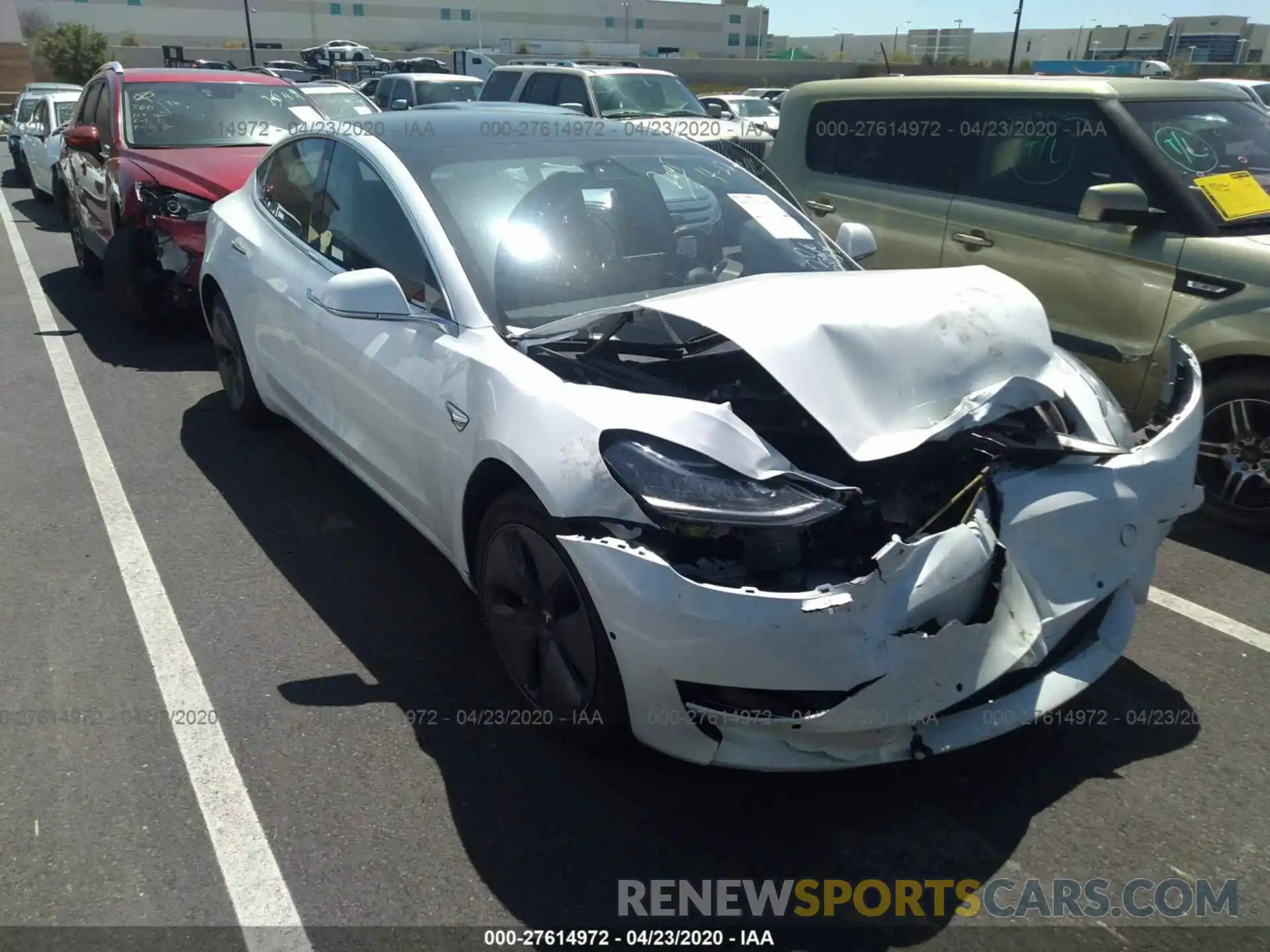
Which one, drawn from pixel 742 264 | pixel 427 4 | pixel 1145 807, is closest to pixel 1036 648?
pixel 1145 807

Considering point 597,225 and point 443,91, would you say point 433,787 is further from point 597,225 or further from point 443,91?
point 443,91

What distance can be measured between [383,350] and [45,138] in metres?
12.9

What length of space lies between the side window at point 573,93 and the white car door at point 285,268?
8451 mm

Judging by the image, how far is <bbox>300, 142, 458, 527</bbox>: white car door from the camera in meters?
3.25

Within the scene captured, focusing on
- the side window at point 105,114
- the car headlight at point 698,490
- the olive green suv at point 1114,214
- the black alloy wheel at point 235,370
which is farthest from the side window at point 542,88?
the car headlight at point 698,490

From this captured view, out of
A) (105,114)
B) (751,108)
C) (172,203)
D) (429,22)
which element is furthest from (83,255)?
(429,22)

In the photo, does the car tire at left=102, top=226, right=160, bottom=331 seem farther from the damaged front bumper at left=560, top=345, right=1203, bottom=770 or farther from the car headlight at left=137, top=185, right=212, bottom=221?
the damaged front bumper at left=560, top=345, right=1203, bottom=770

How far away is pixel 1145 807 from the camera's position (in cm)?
268

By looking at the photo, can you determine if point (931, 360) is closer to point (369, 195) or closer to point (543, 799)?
point (543, 799)

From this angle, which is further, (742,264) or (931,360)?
(742,264)

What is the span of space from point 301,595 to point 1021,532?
8.60 feet

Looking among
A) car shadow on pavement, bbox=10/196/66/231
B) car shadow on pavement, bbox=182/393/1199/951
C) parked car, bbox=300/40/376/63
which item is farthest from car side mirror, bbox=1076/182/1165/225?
parked car, bbox=300/40/376/63

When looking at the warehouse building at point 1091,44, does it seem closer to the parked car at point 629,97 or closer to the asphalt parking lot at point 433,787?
the parked car at point 629,97

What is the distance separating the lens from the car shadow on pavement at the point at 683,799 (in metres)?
2.48
